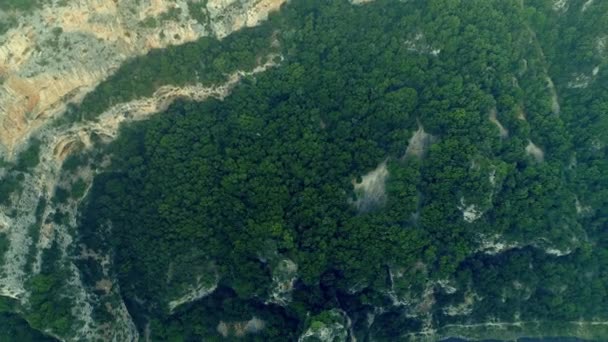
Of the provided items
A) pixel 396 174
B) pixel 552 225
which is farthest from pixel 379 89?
pixel 552 225

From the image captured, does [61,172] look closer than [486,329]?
Yes

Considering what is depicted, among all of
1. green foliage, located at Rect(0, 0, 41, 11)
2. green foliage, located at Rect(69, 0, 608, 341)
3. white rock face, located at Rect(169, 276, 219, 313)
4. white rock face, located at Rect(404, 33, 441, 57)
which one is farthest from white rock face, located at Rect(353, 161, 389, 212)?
green foliage, located at Rect(0, 0, 41, 11)

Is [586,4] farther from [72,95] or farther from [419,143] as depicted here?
[72,95]

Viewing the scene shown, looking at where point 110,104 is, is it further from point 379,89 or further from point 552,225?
point 552,225

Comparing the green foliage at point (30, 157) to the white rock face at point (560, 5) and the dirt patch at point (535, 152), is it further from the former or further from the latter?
the white rock face at point (560, 5)

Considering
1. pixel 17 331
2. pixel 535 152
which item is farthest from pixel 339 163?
pixel 17 331

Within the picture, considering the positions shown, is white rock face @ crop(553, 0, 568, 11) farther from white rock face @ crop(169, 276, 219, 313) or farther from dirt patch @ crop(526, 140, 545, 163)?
white rock face @ crop(169, 276, 219, 313)
